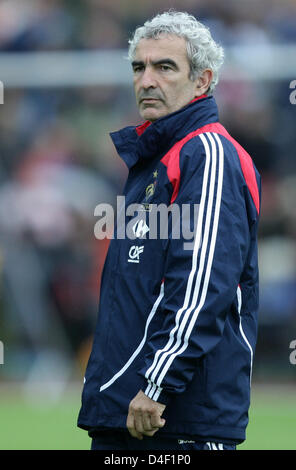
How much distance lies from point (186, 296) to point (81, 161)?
6137 millimetres

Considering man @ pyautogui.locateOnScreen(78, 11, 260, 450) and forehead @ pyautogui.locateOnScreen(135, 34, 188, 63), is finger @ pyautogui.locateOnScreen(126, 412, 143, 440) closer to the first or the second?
man @ pyautogui.locateOnScreen(78, 11, 260, 450)

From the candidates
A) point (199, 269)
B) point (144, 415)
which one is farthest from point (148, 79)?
point (144, 415)

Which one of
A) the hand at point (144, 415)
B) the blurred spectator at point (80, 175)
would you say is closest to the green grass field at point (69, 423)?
the blurred spectator at point (80, 175)

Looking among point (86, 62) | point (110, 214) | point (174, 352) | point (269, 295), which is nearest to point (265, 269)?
point (269, 295)

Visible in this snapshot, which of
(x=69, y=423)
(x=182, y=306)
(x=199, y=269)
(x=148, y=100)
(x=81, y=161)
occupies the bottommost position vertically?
(x=69, y=423)

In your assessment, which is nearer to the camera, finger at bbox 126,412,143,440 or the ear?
finger at bbox 126,412,143,440

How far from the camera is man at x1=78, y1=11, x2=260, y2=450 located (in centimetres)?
298

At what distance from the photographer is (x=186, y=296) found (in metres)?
2.98

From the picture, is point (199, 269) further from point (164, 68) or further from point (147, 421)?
point (164, 68)

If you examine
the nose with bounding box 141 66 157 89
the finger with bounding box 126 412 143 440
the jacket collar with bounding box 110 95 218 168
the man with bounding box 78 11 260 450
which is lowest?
the finger with bounding box 126 412 143 440

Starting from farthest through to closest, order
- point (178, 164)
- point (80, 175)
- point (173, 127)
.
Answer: point (80, 175), point (173, 127), point (178, 164)

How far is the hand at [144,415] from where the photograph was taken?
297 cm

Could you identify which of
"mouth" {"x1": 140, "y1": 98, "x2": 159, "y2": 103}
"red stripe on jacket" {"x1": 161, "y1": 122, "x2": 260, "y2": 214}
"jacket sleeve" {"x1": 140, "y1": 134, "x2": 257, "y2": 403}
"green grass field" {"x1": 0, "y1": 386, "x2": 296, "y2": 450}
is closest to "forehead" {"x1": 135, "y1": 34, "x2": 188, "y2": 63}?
"mouth" {"x1": 140, "y1": 98, "x2": 159, "y2": 103}

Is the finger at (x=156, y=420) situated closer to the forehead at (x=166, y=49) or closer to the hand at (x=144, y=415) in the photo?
the hand at (x=144, y=415)
